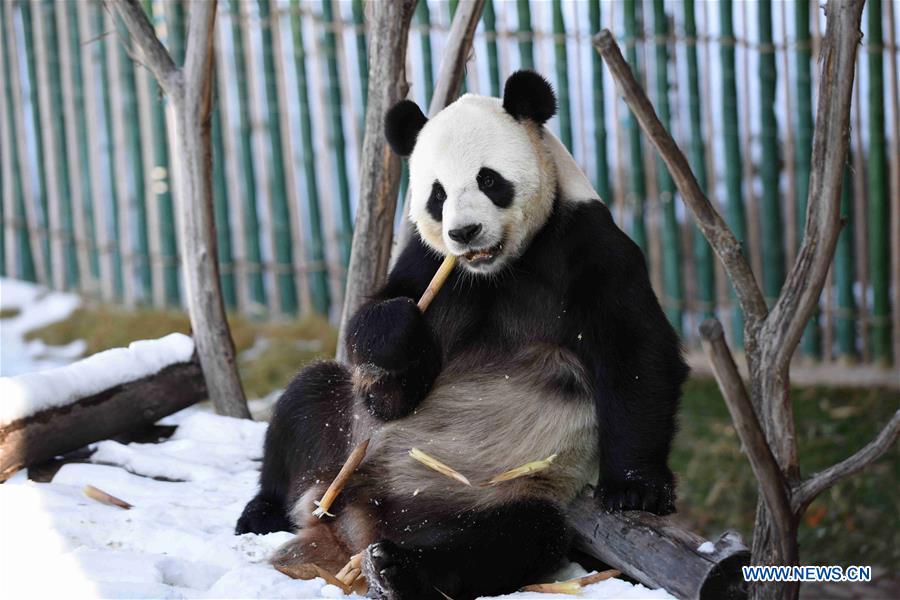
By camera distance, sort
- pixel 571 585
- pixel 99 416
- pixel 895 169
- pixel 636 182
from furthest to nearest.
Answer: pixel 636 182, pixel 895 169, pixel 99 416, pixel 571 585

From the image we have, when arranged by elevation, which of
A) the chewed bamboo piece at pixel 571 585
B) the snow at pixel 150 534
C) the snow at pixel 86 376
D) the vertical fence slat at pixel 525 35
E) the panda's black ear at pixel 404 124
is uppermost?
the vertical fence slat at pixel 525 35

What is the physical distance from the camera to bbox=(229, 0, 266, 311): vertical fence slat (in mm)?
7613

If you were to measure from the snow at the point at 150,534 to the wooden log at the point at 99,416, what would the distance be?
0.09 metres

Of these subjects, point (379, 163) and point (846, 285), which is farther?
point (846, 285)

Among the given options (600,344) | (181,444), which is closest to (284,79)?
(181,444)

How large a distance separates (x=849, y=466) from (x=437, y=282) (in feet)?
4.27

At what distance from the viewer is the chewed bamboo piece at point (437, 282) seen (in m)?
3.42

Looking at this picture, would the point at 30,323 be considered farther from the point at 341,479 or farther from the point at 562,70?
the point at 341,479

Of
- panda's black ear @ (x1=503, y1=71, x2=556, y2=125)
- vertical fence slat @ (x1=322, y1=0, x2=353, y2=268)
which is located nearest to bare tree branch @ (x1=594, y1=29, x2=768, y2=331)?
panda's black ear @ (x1=503, y1=71, x2=556, y2=125)

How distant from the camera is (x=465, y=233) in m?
3.22

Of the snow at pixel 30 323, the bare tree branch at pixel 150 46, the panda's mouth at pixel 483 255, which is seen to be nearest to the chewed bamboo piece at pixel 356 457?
the panda's mouth at pixel 483 255

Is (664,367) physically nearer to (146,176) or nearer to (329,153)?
(329,153)

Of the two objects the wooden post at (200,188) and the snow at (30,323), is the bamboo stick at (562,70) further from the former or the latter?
the snow at (30,323)

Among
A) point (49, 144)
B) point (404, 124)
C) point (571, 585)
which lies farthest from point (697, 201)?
point (49, 144)
